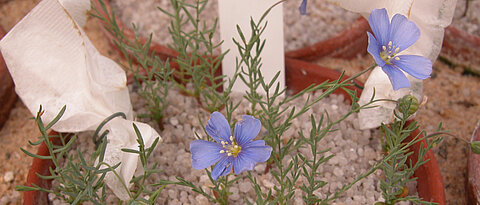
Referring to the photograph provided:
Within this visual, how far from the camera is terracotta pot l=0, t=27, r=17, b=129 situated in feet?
4.60

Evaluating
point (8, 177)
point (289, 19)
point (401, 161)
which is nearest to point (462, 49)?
point (289, 19)

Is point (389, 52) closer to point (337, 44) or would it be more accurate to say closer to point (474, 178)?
point (474, 178)

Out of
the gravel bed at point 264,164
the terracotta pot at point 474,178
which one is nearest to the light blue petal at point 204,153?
the gravel bed at point 264,164

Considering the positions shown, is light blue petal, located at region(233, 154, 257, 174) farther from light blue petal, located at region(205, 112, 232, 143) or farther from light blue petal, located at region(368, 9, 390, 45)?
light blue petal, located at region(368, 9, 390, 45)

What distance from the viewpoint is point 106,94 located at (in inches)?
46.0

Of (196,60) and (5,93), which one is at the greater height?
(196,60)

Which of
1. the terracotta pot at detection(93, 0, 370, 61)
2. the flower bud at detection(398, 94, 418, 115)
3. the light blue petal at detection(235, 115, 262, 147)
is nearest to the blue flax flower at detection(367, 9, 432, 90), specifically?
the flower bud at detection(398, 94, 418, 115)

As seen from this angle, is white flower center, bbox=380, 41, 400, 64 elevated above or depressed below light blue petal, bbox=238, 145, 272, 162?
above

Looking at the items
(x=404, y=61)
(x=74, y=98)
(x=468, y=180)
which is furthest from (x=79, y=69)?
(x=468, y=180)

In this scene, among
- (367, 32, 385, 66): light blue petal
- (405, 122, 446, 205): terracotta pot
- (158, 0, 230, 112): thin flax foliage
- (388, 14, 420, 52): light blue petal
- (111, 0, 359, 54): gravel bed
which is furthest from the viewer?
(111, 0, 359, 54): gravel bed

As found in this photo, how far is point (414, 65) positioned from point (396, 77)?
72mm

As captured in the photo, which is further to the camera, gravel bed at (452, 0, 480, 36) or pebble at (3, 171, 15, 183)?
gravel bed at (452, 0, 480, 36)

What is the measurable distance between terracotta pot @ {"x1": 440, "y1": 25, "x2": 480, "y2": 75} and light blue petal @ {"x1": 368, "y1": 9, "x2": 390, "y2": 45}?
2.65 feet

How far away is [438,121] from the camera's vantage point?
1.48m
